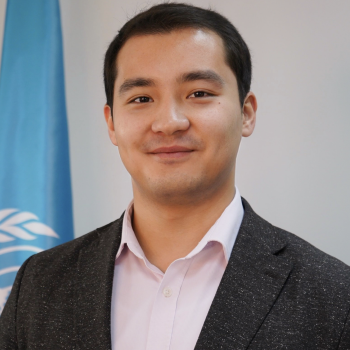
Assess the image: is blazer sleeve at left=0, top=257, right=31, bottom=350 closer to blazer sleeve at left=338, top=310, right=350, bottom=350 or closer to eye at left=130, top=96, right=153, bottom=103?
eye at left=130, top=96, right=153, bottom=103

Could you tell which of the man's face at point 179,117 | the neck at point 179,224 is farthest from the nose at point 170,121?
the neck at point 179,224

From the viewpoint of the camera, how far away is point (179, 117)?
4.86 feet

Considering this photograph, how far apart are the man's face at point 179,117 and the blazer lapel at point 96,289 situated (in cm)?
24

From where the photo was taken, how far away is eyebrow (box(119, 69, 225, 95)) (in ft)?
5.03

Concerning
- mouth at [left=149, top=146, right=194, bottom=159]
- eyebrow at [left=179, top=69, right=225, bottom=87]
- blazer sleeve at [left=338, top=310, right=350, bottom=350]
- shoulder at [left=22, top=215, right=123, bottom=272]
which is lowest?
blazer sleeve at [left=338, top=310, right=350, bottom=350]

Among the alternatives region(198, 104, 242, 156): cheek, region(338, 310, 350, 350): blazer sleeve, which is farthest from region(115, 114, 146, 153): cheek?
region(338, 310, 350, 350): blazer sleeve

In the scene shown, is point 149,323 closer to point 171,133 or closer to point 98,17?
point 171,133

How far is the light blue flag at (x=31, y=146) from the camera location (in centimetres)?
244

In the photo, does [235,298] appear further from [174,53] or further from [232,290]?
[174,53]

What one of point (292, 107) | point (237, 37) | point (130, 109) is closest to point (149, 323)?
point (130, 109)

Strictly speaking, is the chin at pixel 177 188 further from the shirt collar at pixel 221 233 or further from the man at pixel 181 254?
the shirt collar at pixel 221 233

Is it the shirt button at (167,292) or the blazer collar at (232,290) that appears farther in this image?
the shirt button at (167,292)

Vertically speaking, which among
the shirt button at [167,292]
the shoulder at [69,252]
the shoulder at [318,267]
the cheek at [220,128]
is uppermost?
the cheek at [220,128]

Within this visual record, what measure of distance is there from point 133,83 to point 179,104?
189 mm
